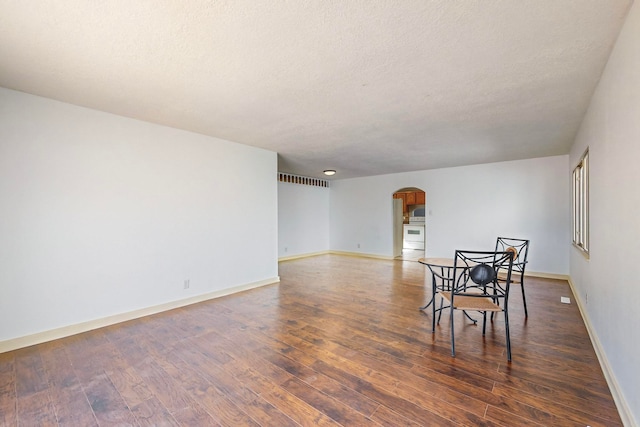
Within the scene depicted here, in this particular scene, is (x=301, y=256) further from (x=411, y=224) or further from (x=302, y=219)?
(x=411, y=224)

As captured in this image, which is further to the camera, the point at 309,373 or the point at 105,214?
the point at 105,214

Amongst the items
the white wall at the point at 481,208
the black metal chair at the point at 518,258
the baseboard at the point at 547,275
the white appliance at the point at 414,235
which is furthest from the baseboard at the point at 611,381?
the white appliance at the point at 414,235

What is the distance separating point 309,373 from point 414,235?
8376 millimetres

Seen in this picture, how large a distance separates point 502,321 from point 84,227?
4774 millimetres

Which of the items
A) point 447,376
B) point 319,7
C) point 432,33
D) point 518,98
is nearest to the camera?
point 319,7

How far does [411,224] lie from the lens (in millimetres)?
10055

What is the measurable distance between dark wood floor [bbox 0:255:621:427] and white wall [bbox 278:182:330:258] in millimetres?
4088

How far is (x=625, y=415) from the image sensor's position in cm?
160

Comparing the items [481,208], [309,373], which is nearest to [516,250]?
[481,208]

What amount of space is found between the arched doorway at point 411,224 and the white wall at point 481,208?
2.09 feet

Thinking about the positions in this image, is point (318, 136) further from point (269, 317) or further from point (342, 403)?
point (342, 403)

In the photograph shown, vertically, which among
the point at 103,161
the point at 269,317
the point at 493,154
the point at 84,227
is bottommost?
the point at 269,317

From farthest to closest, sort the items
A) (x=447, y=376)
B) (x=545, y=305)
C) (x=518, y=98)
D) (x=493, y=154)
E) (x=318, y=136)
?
(x=493, y=154)
(x=318, y=136)
(x=545, y=305)
(x=518, y=98)
(x=447, y=376)

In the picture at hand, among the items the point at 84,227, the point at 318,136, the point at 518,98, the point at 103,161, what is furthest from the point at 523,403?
the point at 103,161
